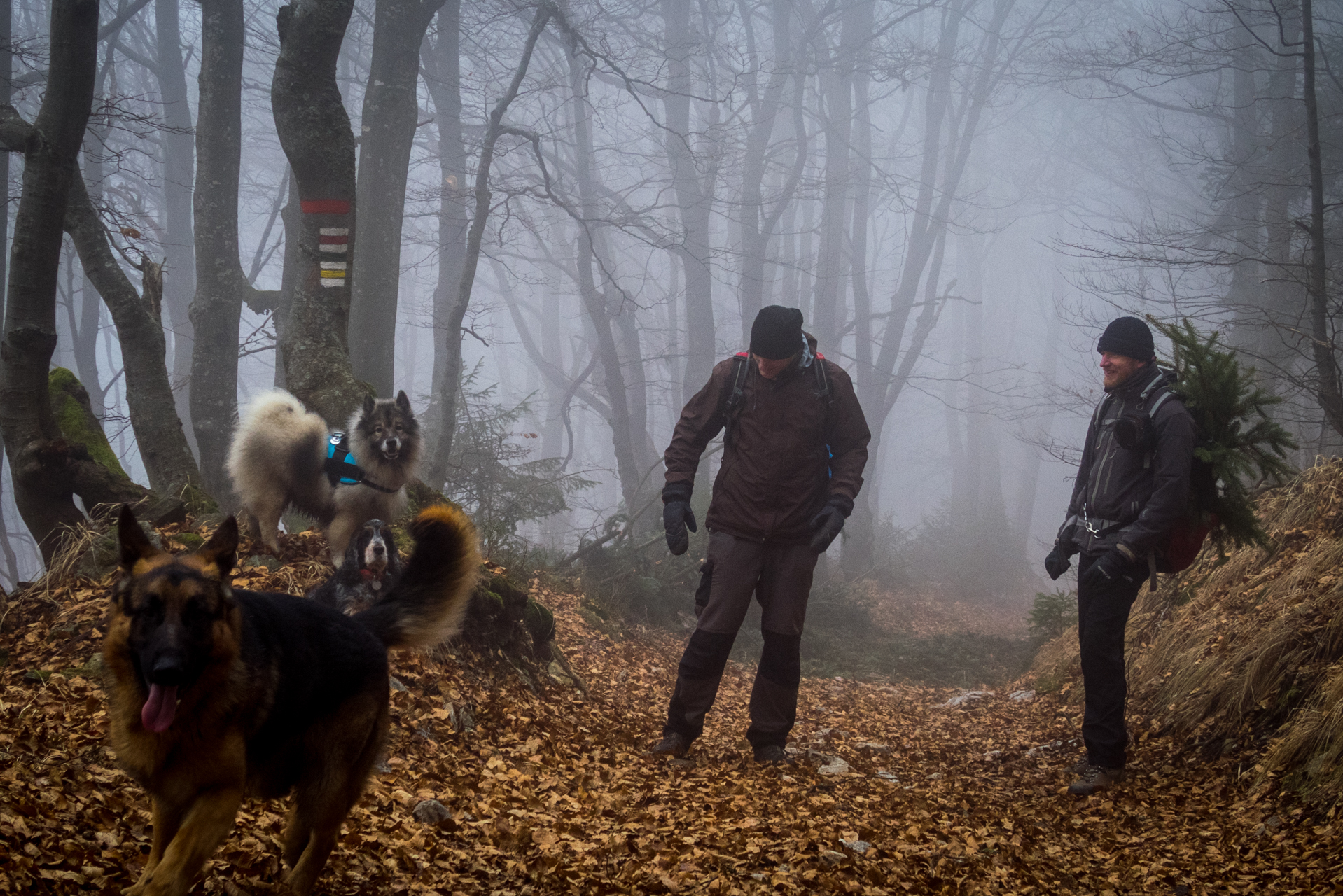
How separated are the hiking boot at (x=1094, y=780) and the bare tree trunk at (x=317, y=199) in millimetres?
5720

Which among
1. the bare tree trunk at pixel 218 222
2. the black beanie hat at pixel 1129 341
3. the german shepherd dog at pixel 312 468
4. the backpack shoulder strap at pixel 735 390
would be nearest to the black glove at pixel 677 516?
the backpack shoulder strap at pixel 735 390

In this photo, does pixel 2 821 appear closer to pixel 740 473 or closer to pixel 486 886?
pixel 486 886

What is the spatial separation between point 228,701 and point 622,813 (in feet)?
7.33

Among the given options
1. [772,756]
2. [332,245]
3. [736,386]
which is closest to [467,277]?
[332,245]

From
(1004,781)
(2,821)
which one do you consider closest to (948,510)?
(1004,781)

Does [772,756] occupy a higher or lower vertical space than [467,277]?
lower

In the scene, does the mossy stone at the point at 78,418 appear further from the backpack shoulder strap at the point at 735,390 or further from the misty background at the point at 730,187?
the backpack shoulder strap at the point at 735,390

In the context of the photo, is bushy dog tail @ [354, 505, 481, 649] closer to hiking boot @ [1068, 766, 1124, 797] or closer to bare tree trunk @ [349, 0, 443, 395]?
hiking boot @ [1068, 766, 1124, 797]

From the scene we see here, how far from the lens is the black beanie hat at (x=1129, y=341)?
5.25 metres

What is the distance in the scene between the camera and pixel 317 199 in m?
6.91

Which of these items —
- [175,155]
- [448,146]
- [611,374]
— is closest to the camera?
[611,374]

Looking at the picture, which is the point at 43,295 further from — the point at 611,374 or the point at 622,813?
the point at 611,374

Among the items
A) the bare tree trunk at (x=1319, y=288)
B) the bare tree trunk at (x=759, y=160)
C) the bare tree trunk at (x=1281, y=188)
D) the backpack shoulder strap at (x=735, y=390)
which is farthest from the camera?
the bare tree trunk at (x=759, y=160)

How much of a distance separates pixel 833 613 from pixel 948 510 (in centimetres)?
1472
